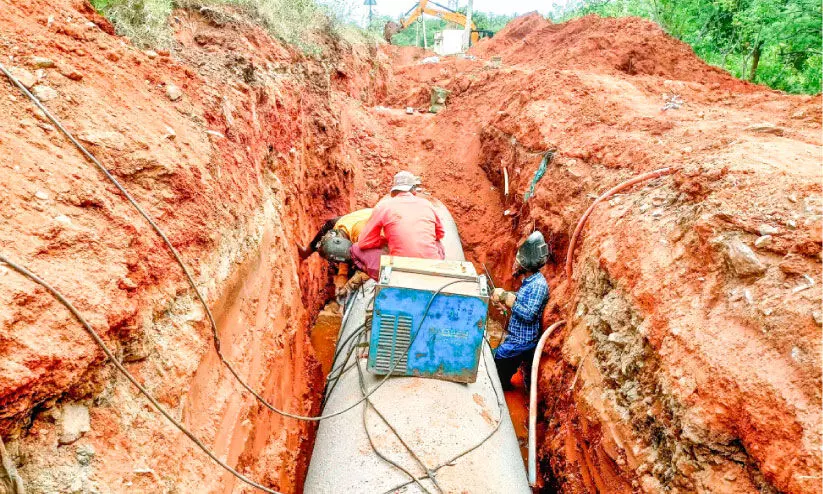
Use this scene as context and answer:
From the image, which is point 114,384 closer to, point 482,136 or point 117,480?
point 117,480

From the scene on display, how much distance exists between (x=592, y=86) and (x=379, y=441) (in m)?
8.32

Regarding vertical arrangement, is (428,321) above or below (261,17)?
below

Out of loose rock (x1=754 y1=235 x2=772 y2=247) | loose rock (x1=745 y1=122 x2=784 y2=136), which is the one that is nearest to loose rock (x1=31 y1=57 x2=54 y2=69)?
loose rock (x1=754 y1=235 x2=772 y2=247)

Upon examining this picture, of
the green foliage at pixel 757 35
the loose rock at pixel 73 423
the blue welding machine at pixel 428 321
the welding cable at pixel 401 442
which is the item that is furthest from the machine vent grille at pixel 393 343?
the green foliage at pixel 757 35

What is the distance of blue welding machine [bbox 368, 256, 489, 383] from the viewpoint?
3936 millimetres

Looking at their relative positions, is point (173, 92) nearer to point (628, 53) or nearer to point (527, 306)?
point (527, 306)

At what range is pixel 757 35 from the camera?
10812mm

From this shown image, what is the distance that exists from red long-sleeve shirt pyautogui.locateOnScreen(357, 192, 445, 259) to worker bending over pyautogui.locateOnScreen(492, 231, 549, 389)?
42.3 inches

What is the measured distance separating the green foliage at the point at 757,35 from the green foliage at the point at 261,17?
33.1 feet

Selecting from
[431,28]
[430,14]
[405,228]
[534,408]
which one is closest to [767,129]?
[534,408]

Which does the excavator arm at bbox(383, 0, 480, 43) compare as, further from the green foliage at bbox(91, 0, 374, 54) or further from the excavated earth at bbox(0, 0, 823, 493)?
the excavated earth at bbox(0, 0, 823, 493)

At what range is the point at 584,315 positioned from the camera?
182 inches

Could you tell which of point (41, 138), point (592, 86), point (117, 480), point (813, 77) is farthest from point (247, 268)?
point (813, 77)

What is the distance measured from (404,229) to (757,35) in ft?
35.4
